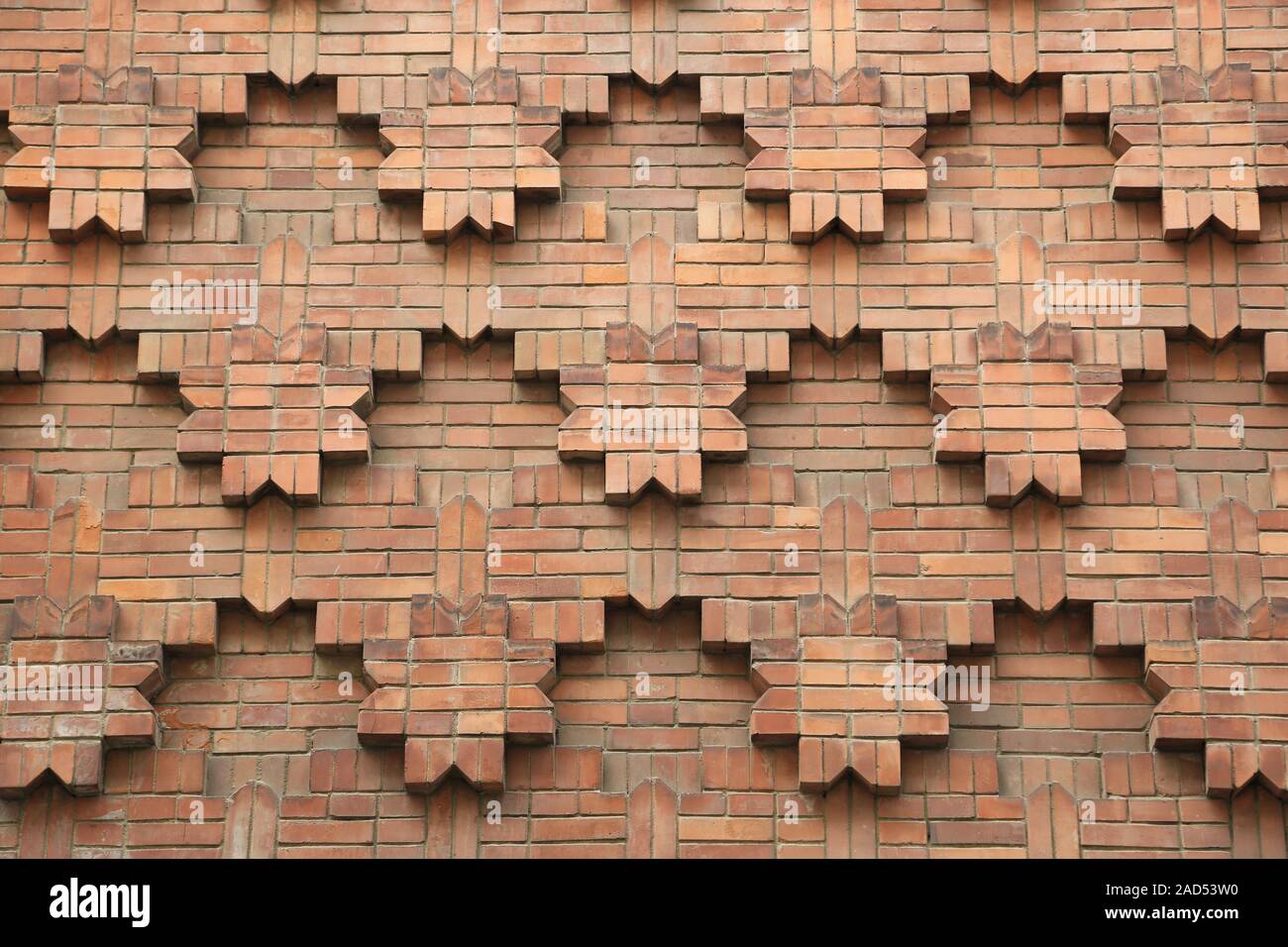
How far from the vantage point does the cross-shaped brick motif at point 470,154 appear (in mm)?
6492

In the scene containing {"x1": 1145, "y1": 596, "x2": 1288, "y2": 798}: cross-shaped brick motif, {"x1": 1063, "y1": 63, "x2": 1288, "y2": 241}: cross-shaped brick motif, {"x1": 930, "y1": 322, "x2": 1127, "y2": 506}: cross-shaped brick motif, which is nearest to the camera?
{"x1": 1145, "y1": 596, "x2": 1288, "y2": 798}: cross-shaped brick motif

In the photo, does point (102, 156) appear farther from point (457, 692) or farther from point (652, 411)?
point (457, 692)

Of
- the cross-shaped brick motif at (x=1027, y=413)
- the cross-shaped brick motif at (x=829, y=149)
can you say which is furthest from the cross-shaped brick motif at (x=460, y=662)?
the cross-shaped brick motif at (x=829, y=149)

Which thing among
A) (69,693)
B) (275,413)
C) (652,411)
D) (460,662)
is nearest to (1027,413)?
(652,411)

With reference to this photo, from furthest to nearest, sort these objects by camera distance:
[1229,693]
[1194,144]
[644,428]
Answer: [1194,144], [644,428], [1229,693]

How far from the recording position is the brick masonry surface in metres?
5.91

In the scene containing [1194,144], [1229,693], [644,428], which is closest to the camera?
[1229,693]

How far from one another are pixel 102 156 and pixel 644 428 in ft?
6.13

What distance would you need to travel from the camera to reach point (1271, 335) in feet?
20.9

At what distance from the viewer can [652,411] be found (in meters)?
6.25

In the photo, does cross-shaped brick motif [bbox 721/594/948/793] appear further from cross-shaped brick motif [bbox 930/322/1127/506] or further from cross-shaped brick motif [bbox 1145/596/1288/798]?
cross-shaped brick motif [bbox 1145/596/1288/798]

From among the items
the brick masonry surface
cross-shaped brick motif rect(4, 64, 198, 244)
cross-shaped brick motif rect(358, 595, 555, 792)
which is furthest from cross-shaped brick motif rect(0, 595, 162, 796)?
cross-shaped brick motif rect(4, 64, 198, 244)

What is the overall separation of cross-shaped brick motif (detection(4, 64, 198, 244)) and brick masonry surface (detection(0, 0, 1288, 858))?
0.01 meters

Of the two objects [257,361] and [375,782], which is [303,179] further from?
[375,782]
